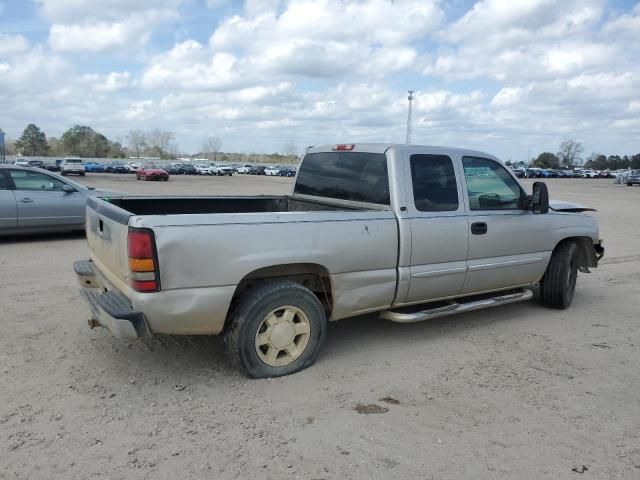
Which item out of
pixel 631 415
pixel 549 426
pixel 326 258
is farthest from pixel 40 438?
pixel 631 415

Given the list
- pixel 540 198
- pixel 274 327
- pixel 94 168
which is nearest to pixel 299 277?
pixel 274 327

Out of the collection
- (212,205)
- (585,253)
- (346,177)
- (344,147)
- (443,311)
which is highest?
(344,147)

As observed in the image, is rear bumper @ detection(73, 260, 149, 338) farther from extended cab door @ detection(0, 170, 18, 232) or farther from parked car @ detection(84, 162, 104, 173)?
parked car @ detection(84, 162, 104, 173)

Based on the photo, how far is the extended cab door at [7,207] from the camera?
920 centimetres

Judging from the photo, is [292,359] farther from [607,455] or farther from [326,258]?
[607,455]

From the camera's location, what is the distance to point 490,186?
526 centimetres

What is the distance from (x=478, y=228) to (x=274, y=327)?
2.23 meters

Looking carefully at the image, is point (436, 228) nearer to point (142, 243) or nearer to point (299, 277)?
point (299, 277)

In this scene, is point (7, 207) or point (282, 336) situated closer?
point (282, 336)

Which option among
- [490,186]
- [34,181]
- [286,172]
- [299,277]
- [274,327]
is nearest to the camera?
[274,327]

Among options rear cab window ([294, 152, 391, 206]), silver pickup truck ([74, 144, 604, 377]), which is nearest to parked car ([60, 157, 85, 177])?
silver pickup truck ([74, 144, 604, 377])

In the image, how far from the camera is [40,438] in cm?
313

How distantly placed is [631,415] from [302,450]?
231 centimetres

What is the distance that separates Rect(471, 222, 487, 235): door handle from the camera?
4.96 metres
